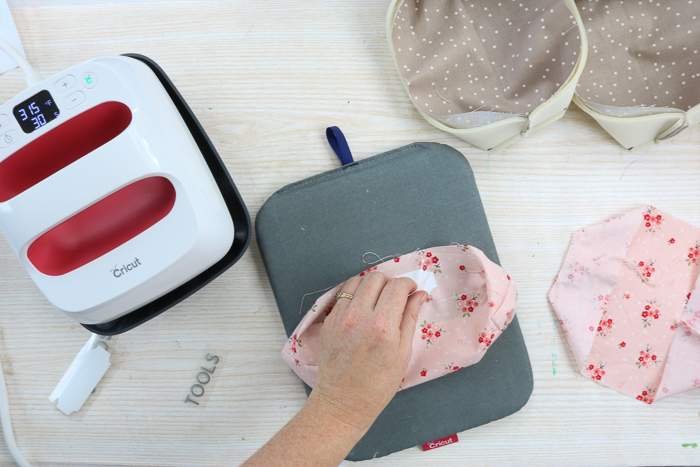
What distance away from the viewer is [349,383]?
19.7 inches

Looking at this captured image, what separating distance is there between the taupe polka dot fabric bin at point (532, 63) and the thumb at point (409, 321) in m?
0.27

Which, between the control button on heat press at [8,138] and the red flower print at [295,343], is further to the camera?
the red flower print at [295,343]

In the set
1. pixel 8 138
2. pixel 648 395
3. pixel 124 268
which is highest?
pixel 8 138

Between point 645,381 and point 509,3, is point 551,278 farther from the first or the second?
point 509,3

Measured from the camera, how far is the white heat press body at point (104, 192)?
473 millimetres

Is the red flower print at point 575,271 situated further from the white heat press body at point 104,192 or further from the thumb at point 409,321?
the white heat press body at point 104,192

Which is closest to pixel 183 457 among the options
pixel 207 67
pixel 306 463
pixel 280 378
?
pixel 280 378

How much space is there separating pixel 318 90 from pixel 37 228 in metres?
0.43

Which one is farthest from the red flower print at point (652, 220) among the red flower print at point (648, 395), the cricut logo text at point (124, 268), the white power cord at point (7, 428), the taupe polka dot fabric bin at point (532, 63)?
the white power cord at point (7, 428)

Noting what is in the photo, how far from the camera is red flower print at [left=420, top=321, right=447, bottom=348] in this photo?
61 centimetres

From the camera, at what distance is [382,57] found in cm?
69

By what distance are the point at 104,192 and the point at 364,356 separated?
1.15ft

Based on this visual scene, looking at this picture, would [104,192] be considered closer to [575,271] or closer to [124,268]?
[124,268]

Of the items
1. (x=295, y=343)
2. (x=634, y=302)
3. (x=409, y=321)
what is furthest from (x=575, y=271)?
(x=295, y=343)
